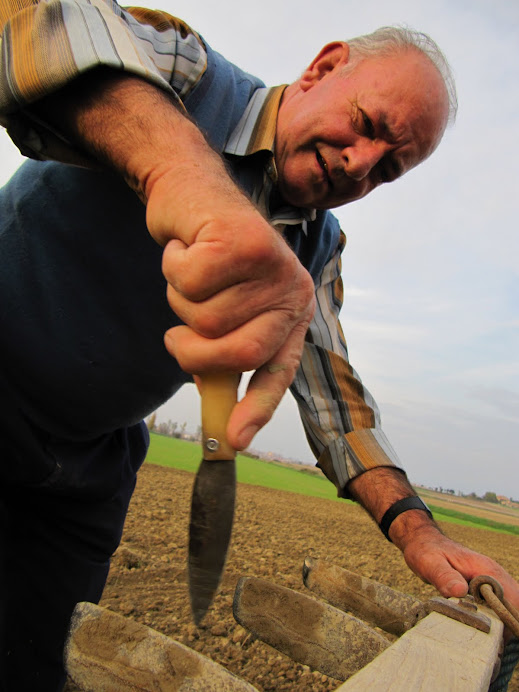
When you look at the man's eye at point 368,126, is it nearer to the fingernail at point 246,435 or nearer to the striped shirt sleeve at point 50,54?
the striped shirt sleeve at point 50,54

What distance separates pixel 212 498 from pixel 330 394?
4.15 ft

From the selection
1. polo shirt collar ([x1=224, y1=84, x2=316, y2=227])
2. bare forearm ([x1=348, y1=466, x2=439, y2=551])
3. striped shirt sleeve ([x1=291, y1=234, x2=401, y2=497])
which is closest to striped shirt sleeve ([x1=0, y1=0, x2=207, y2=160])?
polo shirt collar ([x1=224, y1=84, x2=316, y2=227])

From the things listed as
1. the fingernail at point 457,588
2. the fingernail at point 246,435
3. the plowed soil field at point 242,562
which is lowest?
the plowed soil field at point 242,562

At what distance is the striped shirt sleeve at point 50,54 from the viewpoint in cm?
72

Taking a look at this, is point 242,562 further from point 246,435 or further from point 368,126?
point 246,435

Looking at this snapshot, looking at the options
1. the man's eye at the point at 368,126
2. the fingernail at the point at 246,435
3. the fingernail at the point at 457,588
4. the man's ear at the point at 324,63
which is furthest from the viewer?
the man's ear at the point at 324,63

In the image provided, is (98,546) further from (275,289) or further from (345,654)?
(275,289)

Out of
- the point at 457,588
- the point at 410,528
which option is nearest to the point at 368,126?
the point at 410,528

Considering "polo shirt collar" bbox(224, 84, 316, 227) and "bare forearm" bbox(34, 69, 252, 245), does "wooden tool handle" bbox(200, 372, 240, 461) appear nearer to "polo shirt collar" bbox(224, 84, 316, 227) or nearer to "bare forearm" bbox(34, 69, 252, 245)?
"bare forearm" bbox(34, 69, 252, 245)

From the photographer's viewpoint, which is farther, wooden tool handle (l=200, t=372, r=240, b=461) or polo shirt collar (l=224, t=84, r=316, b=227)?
polo shirt collar (l=224, t=84, r=316, b=227)

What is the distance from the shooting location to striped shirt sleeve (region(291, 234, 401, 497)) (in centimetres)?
192

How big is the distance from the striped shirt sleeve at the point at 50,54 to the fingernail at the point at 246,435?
54 cm

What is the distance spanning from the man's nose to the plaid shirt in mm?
242

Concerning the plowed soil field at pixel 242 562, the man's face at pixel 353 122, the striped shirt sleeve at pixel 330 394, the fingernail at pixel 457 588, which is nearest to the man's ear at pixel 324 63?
the man's face at pixel 353 122
